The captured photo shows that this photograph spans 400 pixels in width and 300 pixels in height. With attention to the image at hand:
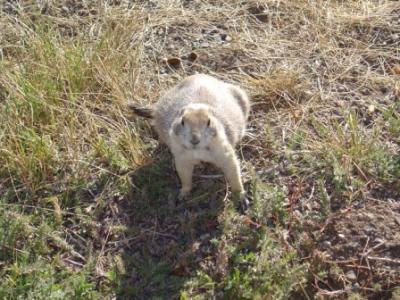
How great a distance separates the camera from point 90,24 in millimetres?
5492

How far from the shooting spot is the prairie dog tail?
444 centimetres

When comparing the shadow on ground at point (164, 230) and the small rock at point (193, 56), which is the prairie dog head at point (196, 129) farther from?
the small rock at point (193, 56)

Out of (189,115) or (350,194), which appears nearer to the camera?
(189,115)

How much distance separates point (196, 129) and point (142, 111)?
40.2 inches

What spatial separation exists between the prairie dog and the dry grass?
7.7 inches

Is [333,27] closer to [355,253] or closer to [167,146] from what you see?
[167,146]

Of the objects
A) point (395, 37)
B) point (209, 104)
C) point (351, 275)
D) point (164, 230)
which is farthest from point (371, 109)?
point (164, 230)

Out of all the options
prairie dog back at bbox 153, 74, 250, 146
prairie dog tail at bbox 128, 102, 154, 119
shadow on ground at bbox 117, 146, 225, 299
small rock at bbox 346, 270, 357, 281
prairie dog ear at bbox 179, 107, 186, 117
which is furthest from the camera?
prairie dog tail at bbox 128, 102, 154, 119

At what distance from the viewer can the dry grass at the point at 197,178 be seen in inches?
141

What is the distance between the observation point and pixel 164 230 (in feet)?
12.9

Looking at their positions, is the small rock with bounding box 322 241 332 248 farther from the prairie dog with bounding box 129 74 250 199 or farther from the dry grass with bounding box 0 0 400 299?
the prairie dog with bounding box 129 74 250 199

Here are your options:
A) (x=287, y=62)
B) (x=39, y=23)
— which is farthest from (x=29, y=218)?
(x=287, y=62)

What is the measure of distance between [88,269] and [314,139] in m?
1.90

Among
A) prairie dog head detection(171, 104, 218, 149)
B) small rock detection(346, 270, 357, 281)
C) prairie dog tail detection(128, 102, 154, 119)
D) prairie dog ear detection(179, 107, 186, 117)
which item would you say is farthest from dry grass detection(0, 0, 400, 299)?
prairie dog ear detection(179, 107, 186, 117)
